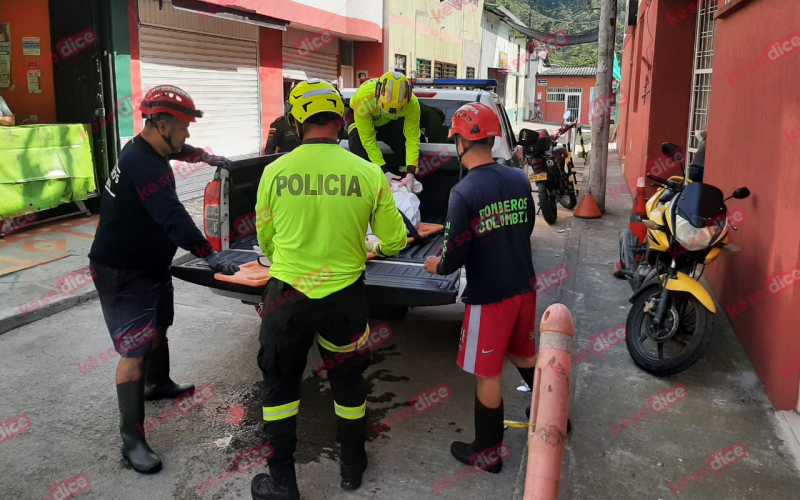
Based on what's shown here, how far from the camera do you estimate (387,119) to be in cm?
573

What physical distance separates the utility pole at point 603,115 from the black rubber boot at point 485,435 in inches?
302

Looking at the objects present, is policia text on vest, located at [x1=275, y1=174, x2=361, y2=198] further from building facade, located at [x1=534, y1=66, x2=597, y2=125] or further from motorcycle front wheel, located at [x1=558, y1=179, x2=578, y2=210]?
building facade, located at [x1=534, y1=66, x2=597, y2=125]

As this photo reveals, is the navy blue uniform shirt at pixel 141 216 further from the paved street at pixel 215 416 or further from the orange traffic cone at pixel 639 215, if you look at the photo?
the orange traffic cone at pixel 639 215

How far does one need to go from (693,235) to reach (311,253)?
277cm

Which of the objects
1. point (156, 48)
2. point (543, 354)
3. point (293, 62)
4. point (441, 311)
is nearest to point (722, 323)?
point (441, 311)

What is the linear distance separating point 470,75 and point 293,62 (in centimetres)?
1710

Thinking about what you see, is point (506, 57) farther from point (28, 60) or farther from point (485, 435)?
point (485, 435)

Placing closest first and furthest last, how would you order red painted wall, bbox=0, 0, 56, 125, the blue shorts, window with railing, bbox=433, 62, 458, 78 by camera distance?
1. the blue shorts
2. red painted wall, bbox=0, 0, 56, 125
3. window with railing, bbox=433, 62, 458, 78

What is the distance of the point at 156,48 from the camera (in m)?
10.4

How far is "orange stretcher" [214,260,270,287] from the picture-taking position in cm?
374

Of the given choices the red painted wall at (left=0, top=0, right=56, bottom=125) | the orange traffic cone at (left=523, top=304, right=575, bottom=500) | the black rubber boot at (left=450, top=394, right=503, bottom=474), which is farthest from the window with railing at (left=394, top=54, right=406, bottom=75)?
the orange traffic cone at (left=523, top=304, right=575, bottom=500)

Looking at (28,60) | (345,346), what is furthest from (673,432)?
(28,60)

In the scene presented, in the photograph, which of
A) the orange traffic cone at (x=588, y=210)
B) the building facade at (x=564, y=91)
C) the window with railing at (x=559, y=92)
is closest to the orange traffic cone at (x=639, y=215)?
the orange traffic cone at (x=588, y=210)

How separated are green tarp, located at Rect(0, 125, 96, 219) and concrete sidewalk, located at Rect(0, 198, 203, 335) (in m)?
0.37
